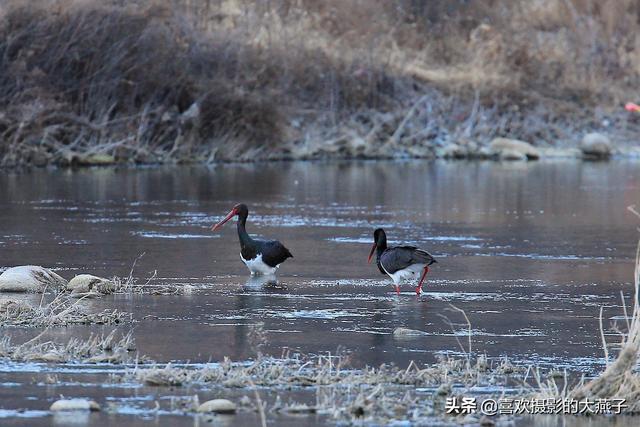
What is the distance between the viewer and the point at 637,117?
5403cm

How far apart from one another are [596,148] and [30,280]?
37.5 meters

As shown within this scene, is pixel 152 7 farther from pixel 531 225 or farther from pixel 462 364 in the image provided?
pixel 462 364

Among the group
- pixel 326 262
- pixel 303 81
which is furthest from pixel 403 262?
pixel 303 81

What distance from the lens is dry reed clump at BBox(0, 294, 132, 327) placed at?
480 inches

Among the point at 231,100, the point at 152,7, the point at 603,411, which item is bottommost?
the point at 603,411

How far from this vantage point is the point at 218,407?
9164mm

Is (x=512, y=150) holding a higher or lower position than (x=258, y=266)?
higher

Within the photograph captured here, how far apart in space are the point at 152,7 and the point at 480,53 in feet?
58.0

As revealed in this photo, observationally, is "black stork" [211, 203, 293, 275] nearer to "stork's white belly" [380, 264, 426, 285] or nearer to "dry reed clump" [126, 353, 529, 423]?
"stork's white belly" [380, 264, 426, 285]

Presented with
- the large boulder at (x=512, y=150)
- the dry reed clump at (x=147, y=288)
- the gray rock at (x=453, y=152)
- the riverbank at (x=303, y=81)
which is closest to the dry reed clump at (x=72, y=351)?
the dry reed clump at (x=147, y=288)

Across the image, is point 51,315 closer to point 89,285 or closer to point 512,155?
point 89,285

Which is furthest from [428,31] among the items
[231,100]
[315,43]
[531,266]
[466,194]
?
[531,266]

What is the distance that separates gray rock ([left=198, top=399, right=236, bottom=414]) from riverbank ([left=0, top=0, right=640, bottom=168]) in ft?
93.1

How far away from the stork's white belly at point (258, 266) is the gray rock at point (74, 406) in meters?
7.15
